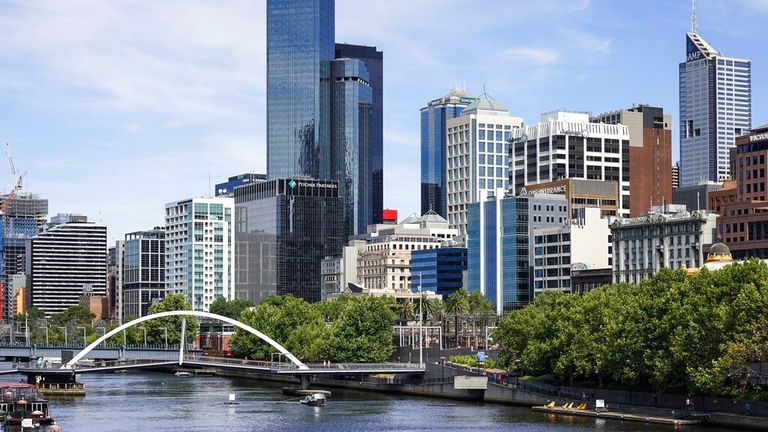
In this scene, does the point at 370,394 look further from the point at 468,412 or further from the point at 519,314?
the point at 468,412

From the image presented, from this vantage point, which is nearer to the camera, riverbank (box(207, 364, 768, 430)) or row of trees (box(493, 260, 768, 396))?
row of trees (box(493, 260, 768, 396))

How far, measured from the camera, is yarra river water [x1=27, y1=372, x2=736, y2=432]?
138 meters

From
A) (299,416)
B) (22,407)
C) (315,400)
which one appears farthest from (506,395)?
(22,407)

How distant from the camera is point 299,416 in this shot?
15262cm

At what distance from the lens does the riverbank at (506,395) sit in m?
131

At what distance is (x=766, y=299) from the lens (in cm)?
12912

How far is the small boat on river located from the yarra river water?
2463mm

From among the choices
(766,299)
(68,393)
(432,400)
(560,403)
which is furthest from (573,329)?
(68,393)

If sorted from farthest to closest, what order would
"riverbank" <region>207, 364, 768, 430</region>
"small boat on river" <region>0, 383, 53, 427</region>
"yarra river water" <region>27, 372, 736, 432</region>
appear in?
"small boat on river" <region>0, 383, 53, 427</region>, "yarra river water" <region>27, 372, 736, 432</region>, "riverbank" <region>207, 364, 768, 430</region>

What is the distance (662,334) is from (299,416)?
128 ft

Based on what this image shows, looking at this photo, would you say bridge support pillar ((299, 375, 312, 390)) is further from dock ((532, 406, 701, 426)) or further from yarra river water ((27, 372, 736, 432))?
dock ((532, 406, 701, 426))

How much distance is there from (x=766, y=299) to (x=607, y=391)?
27202mm

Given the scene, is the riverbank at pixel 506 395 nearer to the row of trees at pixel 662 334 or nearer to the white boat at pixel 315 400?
the row of trees at pixel 662 334

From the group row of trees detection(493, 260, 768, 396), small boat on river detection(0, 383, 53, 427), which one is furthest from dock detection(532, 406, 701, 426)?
small boat on river detection(0, 383, 53, 427)
